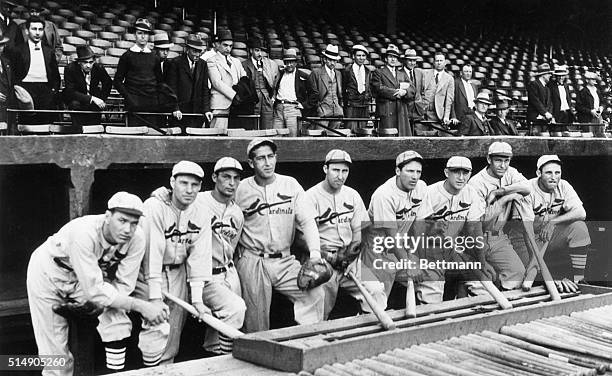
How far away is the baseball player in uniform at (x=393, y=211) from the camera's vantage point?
6.22 metres

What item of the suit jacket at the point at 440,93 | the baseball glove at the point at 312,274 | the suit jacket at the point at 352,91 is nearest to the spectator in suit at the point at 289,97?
the suit jacket at the point at 352,91

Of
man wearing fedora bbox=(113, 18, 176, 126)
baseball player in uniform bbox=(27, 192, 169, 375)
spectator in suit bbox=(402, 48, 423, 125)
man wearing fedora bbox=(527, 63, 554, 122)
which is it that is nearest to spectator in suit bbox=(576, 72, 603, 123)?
man wearing fedora bbox=(527, 63, 554, 122)

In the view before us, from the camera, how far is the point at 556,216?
746 cm

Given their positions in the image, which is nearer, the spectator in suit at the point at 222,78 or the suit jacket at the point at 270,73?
the spectator in suit at the point at 222,78

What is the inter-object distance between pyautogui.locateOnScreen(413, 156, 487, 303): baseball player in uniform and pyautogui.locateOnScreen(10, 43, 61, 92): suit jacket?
3.40 m

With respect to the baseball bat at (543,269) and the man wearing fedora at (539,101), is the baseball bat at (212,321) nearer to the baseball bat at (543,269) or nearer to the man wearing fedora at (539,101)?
the baseball bat at (543,269)

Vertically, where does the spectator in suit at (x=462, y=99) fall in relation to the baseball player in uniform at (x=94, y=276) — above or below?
above

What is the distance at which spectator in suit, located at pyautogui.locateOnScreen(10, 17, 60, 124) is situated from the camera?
6352mm

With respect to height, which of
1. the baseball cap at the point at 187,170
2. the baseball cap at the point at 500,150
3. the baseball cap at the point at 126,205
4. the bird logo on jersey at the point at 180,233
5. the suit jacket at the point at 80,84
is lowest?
the bird logo on jersey at the point at 180,233

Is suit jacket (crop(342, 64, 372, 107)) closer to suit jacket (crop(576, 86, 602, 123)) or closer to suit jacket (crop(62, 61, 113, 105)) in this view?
suit jacket (crop(62, 61, 113, 105))

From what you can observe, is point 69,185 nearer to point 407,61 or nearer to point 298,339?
point 298,339

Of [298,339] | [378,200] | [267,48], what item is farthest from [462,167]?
[267,48]

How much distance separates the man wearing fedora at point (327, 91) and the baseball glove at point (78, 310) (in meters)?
4.58

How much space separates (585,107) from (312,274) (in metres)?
7.74
